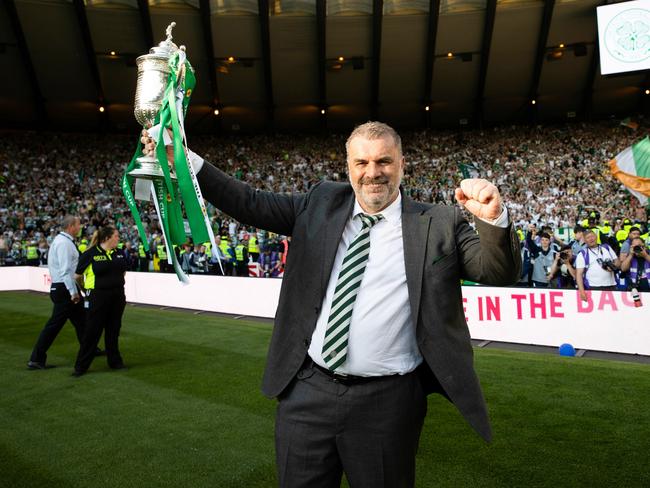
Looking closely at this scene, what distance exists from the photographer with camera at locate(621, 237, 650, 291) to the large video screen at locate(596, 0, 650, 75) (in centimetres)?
1252

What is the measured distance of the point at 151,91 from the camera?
2.86m

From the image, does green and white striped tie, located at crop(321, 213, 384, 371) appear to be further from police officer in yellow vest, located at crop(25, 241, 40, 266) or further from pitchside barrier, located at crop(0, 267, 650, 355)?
police officer in yellow vest, located at crop(25, 241, 40, 266)

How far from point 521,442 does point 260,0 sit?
72.1 feet

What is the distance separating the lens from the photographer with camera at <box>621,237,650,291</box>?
9.05 meters

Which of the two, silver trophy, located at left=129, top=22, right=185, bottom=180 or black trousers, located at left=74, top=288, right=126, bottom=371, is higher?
silver trophy, located at left=129, top=22, right=185, bottom=180

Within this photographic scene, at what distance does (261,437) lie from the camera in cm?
509

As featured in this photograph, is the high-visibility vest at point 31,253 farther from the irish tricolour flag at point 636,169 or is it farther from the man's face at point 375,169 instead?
the man's face at point 375,169

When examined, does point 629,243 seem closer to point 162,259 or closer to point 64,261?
point 64,261

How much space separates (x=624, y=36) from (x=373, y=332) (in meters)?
21.2

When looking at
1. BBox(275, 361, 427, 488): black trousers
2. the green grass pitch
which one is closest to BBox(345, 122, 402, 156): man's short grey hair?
BBox(275, 361, 427, 488): black trousers

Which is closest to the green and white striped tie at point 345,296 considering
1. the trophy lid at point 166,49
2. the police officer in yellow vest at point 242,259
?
the trophy lid at point 166,49

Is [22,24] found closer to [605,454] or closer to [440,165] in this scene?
[440,165]

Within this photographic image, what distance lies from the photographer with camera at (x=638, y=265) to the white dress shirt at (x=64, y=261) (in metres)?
8.23

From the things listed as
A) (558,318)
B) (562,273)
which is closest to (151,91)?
(558,318)
